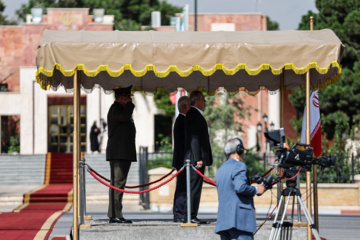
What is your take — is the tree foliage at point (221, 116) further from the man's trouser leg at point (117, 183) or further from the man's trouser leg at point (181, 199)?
the man's trouser leg at point (117, 183)

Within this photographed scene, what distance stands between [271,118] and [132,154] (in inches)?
1714

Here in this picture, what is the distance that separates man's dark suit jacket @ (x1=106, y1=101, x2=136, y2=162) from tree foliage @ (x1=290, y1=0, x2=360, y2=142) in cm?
2909

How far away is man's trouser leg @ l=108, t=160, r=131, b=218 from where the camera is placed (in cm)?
1185

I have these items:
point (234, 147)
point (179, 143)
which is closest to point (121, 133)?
point (179, 143)

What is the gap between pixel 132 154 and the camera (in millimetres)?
11914

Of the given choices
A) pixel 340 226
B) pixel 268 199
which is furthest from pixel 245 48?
pixel 268 199

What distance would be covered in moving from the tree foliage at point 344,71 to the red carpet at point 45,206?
1344cm

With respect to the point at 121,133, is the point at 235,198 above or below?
below

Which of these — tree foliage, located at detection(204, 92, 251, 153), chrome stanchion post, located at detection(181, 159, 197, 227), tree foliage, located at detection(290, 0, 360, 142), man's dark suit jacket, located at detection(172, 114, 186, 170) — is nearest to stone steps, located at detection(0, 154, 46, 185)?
tree foliage, located at detection(204, 92, 251, 153)

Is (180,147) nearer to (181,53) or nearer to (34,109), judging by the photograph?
(181,53)

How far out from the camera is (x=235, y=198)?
866 cm

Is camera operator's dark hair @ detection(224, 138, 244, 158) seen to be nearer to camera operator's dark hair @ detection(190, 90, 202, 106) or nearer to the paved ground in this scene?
the paved ground

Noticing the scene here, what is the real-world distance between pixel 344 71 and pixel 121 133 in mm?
29838

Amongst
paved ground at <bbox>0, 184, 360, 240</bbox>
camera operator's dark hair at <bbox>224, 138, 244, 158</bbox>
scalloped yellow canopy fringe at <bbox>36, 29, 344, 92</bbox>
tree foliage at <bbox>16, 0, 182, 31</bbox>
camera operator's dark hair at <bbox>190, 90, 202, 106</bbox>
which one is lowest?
paved ground at <bbox>0, 184, 360, 240</bbox>
